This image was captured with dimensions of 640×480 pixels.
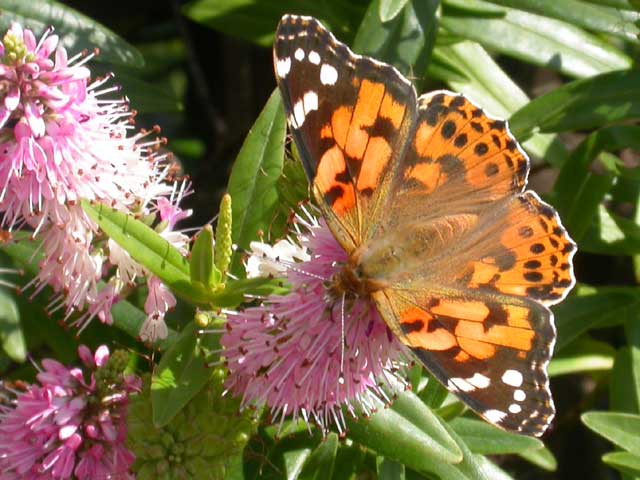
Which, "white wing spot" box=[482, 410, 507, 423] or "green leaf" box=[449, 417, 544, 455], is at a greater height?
"white wing spot" box=[482, 410, 507, 423]

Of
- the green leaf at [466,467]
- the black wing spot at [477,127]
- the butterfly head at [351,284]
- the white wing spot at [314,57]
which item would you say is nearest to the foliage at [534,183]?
the green leaf at [466,467]

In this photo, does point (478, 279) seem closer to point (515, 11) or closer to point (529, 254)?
point (529, 254)

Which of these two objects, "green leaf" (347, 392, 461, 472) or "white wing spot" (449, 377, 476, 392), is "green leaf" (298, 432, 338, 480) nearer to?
"green leaf" (347, 392, 461, 472)

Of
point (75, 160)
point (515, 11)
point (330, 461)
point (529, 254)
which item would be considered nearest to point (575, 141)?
point (515, 11)

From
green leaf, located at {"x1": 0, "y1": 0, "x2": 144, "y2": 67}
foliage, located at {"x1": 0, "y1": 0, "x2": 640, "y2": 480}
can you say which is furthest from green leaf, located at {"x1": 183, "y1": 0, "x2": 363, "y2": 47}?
green leaf, located at {"x1": 0, "y1": 0, "x2": 144, "y2": 67}

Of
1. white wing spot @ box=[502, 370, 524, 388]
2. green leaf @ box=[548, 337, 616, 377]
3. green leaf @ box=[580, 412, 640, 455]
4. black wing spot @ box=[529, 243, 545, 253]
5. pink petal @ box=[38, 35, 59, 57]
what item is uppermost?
pink petal @ box=[38, 35, 59, 57]

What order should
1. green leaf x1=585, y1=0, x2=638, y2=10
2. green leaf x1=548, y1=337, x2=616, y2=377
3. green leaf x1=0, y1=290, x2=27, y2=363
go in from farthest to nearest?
green leaf x1=548, y1=337, x2=616, y2=377 → green leaf x1=585, y1=0, x2=638, y2=10 → green leaf x1=0, y1=290, x2=27, y2=363

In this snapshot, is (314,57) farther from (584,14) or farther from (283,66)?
(584,14)
